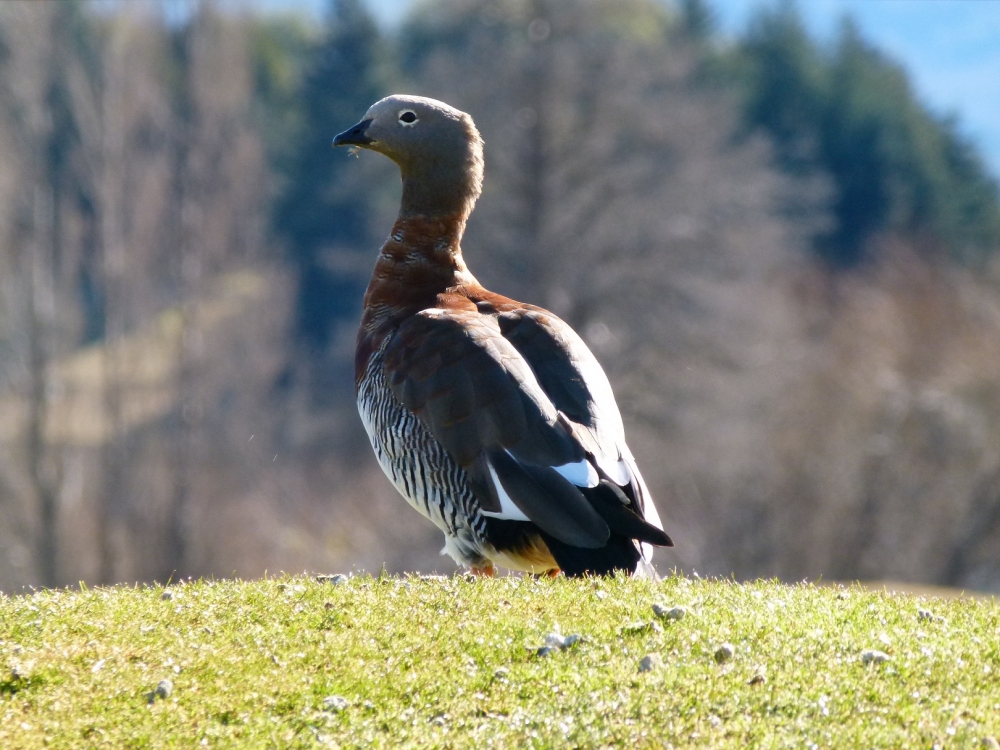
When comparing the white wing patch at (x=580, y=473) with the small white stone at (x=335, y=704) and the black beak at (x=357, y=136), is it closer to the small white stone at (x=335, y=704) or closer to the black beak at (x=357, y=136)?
the small white stone at (x=335, y=704)

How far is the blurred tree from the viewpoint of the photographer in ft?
162

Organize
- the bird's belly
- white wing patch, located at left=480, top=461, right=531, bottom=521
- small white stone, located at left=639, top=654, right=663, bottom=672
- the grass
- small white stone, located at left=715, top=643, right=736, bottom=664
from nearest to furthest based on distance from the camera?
the grass
small white stone, located at left=639, top=654, right=663, bottom=672
small white stone, located at left=715, top=643, right=736, bottom=664
white wing patch, located at left=480, top=461, right=531, bottom=521
the bird's belly

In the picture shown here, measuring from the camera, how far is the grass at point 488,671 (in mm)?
5090

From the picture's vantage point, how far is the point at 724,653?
18.6ft

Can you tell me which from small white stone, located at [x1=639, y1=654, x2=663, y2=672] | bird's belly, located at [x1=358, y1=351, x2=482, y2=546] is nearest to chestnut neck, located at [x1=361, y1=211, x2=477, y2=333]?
bird's belly, located at [x1=358, y1=351, x2=482, y2=546]

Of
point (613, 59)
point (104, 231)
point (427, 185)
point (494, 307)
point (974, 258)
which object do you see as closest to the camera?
point (494, 307)

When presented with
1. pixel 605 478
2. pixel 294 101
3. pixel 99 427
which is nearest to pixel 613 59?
pixel 99 427

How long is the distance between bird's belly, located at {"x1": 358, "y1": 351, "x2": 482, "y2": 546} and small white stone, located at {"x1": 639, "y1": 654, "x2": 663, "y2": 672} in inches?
78.0

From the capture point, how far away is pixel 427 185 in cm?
929

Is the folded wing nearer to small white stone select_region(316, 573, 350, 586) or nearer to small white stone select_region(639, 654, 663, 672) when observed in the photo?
small white stone select_region(316, 573, 350, 586)

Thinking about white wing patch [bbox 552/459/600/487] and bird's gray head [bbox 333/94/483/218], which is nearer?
white wing patch [bbox 552/459/600/487]

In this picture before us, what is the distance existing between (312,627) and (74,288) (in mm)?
25448

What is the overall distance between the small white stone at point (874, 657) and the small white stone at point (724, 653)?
0.58 metres

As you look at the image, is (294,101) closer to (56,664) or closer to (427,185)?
(427,185)
